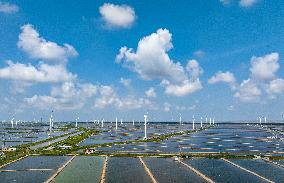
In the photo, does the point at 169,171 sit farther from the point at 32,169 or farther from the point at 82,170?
the point at 32,169

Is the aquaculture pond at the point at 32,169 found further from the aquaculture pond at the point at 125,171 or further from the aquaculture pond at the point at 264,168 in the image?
the aquaculture pond at the point at 264,168

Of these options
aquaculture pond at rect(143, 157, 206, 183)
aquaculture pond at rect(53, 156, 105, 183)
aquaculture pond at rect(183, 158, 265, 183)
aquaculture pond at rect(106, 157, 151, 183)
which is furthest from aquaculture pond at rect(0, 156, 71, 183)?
aquaculture pond at rect(183, 158, 265, 183)

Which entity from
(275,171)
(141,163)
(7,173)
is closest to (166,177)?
(141,163)

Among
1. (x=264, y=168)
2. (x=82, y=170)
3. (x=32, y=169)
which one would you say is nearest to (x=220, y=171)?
(x=264, y=168)

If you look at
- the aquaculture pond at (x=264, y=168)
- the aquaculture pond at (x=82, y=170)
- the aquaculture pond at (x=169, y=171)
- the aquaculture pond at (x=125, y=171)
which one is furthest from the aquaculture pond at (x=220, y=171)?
the aquaculture pond at (x=82, y=170)

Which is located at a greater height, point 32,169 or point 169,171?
point 169,171
